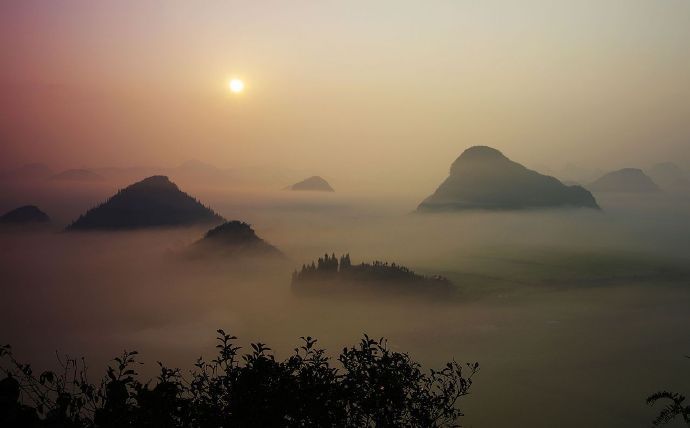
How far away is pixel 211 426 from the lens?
24.8 meters

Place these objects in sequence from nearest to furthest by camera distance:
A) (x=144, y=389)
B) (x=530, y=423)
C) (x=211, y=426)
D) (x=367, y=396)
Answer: (x=144, y=389) → (x=211, y=426) → (x=367, y=396) → (x=530, y=423)

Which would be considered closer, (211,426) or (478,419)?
(211,426)

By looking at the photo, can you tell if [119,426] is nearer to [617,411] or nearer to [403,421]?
[403,421]

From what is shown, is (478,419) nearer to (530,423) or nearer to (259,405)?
(530,423)

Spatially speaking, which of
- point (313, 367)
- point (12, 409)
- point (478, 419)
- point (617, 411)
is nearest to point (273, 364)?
point (313, 367)

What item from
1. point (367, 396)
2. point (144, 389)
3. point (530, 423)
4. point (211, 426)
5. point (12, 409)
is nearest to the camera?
point (12, 409)

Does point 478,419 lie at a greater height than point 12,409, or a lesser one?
lesser

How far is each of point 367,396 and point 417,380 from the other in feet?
9.97

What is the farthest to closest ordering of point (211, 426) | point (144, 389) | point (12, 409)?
point (211, 426) < point (144, 389) < point (12, 409)

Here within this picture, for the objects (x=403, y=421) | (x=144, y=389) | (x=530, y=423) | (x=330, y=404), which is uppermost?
(x=144, y=389)

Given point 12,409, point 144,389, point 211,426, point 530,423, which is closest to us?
point 12,409

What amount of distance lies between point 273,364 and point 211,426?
4.20 metres

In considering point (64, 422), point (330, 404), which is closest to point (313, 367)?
point (330, 404)

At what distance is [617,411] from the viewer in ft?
654
